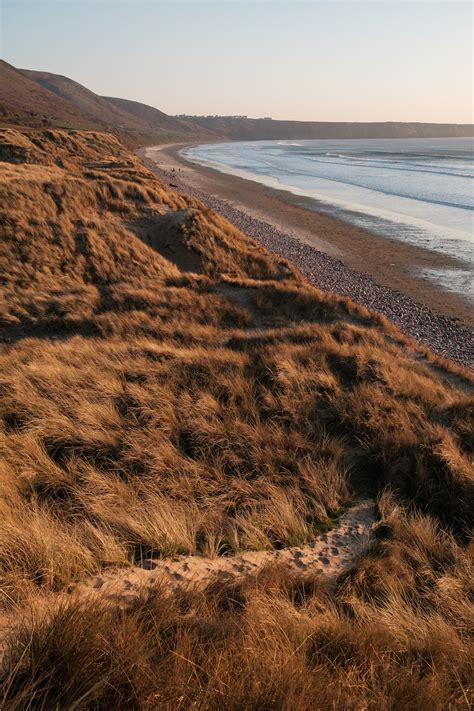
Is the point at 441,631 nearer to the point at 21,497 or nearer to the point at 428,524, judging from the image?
the point at 428,524

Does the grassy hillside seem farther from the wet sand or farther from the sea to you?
the sea

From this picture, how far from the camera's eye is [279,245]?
74.2 ft

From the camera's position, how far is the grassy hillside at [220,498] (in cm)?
216

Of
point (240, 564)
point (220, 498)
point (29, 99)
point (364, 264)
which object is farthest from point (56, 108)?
point (240, 564)

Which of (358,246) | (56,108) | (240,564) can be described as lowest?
(240,564)

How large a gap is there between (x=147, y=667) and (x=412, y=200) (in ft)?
138

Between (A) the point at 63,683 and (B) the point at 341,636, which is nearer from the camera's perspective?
(A) the point at 63,683

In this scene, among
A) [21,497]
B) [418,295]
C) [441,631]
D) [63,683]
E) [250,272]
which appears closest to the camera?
[63,683]

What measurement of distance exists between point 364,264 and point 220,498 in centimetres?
1816

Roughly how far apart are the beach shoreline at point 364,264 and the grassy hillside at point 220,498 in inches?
131

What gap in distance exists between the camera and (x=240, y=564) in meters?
3.55

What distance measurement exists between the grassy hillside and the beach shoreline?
334 centimetres

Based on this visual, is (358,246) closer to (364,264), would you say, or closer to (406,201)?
(364,264)

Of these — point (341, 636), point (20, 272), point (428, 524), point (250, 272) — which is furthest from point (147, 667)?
point (250, 272)
